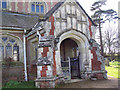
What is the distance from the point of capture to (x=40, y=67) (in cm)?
816

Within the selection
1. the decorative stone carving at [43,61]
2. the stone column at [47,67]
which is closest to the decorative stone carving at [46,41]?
the stone column at [47,67]

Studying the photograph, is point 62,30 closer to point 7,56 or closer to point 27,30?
point 27,30

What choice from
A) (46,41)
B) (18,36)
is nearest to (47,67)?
(46,41)

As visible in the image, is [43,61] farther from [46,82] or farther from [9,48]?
[9,48]

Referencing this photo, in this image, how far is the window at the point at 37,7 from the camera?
50.2 feet

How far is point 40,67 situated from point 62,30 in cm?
300

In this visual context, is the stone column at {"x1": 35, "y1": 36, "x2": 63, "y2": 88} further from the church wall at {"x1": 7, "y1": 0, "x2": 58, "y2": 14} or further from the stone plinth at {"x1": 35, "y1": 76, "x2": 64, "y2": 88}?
the church wall at {"x1": 7, "y1": 0, "x2": 58, "y2": 14}

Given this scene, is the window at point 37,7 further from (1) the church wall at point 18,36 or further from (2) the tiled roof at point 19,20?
(1) the church wall at point 18,36

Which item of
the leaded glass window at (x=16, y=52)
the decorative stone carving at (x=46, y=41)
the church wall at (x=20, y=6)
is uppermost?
the church wall at (x=20, y=6)

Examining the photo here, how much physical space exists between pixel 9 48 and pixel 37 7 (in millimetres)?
6843

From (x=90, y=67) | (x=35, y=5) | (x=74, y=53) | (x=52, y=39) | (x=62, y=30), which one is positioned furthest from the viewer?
(x=35, y=5)

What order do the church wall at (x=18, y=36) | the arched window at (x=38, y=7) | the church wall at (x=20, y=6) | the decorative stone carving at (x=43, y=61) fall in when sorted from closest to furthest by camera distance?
the decorative stone carving at (x=43, y=61) < the church wall at (x=18, y=36) < the church wall at (x=20, y=6) < the arched window at (x=38, y=7)

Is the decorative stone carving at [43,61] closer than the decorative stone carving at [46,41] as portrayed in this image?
Yes

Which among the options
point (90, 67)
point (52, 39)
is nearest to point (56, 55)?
point (52, 39)
